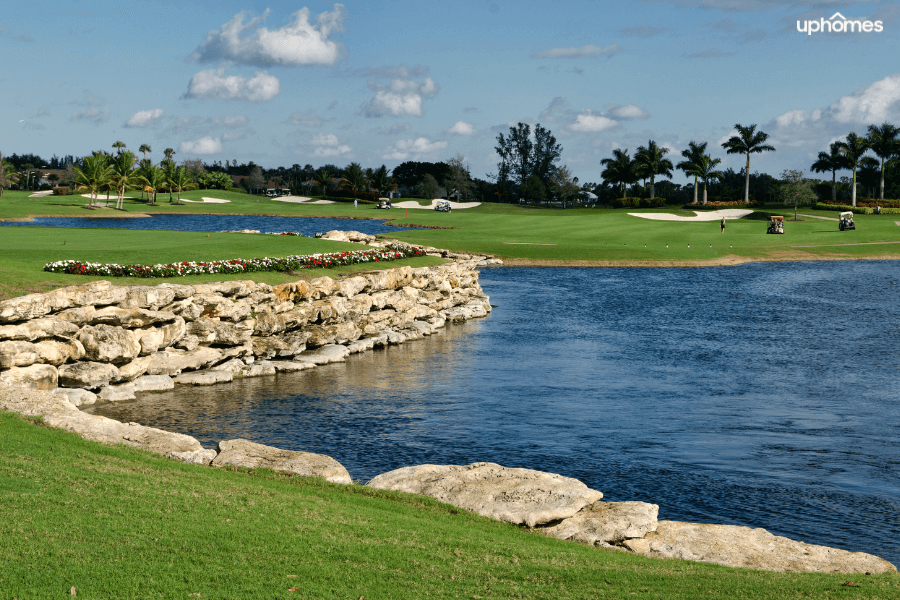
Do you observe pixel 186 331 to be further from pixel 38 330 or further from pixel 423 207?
pixel 423 207

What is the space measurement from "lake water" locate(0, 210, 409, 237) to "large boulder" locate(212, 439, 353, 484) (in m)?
74.8

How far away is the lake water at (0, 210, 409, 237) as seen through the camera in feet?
305

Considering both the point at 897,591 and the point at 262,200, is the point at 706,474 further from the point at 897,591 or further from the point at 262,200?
the point at 262,200

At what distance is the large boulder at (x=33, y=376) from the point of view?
20.2 m

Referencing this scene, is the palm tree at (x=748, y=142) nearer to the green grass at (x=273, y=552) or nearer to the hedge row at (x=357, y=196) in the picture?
the hedge row at (x=357, y=196)

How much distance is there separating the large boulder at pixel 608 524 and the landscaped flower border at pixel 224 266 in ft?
71.9

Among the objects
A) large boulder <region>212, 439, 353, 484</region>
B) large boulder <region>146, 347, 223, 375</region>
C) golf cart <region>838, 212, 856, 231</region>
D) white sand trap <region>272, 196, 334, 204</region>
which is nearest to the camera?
large boulder <region>212, 439, 353, 484</region>

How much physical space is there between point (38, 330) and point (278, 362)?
7980 mm

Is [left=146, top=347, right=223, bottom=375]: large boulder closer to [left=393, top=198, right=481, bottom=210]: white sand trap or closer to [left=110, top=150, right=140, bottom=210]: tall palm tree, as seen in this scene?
[left=110, top=150, right=140, bottom=210]: tall palm tree

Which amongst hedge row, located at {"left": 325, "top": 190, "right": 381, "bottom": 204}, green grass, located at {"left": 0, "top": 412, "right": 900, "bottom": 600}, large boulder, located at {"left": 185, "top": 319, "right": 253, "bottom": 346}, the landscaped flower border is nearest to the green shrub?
hedge row, located at {"left": 325, "top": 190, "right": 381, "bottom": 204}

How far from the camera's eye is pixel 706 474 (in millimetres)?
17562

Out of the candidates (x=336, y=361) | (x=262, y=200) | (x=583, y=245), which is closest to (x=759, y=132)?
(x=583, y=245)

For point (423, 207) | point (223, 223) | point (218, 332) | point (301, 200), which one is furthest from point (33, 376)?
point (301, 200)

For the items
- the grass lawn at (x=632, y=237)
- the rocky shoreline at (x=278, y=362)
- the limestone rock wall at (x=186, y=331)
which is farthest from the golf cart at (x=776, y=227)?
the limestone rock wall at (x=186, y=331)
